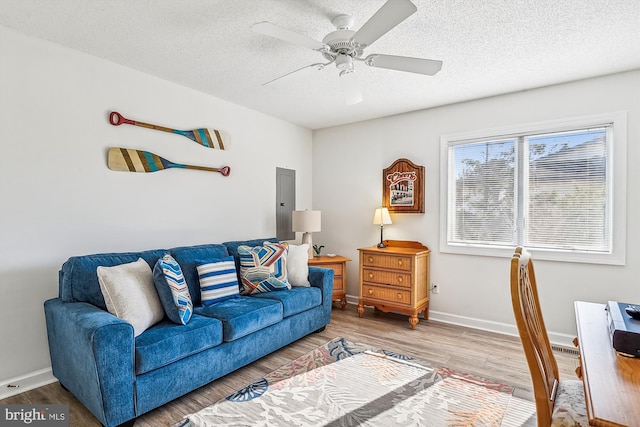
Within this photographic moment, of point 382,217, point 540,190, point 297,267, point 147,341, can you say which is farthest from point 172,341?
point 540,190

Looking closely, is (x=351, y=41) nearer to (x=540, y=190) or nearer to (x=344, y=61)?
(x=344, y=61)

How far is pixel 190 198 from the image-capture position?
3.36 meters

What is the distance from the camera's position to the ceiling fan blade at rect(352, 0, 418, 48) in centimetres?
A: 160

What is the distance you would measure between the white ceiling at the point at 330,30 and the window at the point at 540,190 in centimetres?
53

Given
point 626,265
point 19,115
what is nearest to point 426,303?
point 626,265

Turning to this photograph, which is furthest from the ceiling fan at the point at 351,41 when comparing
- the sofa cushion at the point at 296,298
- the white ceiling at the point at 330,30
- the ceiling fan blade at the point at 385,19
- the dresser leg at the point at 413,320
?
the dresser leg at the point at 413,320

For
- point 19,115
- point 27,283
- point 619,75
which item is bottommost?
point 27,283

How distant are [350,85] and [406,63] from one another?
0.47 metres

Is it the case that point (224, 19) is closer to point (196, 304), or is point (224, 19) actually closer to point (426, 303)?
point (196, 304)

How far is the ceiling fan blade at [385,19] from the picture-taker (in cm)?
160

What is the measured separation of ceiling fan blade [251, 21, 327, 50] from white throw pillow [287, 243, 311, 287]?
2038mm

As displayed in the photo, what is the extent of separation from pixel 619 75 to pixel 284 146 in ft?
11.7

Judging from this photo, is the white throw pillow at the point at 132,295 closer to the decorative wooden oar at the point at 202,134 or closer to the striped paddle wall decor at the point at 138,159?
the striped paddle wall decor at the point at 138,159

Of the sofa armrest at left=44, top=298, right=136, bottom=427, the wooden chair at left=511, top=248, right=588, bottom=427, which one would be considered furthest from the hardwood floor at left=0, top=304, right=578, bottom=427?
the wooden chair at left=511, top=248, right=588, bottom=427
